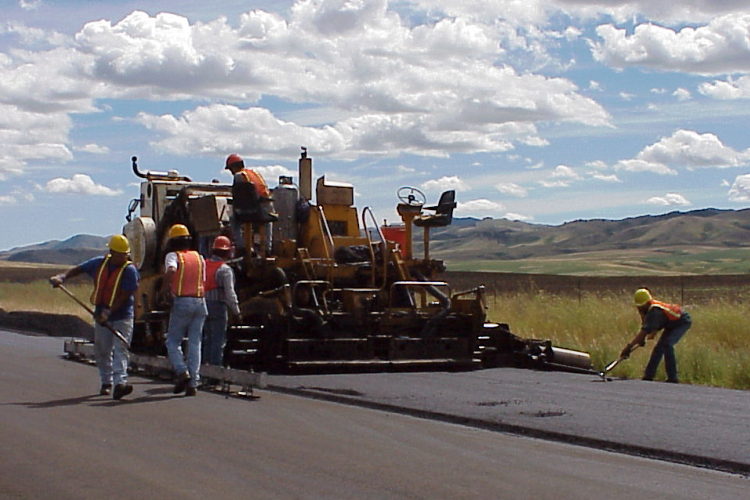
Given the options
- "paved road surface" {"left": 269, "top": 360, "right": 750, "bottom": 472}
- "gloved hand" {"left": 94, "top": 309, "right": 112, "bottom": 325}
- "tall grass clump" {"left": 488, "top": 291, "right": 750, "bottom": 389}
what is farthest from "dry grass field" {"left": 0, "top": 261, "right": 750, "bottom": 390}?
"gloved hand" {"left": 94, "top": 309, "right": 112, "bottom": 325}

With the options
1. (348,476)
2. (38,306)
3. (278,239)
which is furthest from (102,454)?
(38,306)

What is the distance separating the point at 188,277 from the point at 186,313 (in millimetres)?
384

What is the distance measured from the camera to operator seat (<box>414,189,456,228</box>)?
16.1m

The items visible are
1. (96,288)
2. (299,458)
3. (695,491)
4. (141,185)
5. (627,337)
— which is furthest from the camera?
(627,337)

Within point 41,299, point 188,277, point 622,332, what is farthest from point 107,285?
point 41,299

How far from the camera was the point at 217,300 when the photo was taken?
1308 cm

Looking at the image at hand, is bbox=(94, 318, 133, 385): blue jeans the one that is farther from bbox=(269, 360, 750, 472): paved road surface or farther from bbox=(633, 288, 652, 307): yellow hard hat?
bbox=(633, 288, 652, 307): yellow hard hat

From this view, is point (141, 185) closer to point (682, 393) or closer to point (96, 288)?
point (96, 288)

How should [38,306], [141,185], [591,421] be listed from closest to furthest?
[591,421] → [141,185] → [38,306]

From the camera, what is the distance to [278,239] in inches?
621

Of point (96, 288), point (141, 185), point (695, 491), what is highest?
point (141, 185)

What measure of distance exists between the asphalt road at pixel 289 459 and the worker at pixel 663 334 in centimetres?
444

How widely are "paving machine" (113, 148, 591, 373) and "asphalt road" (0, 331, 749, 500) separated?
3.38 m

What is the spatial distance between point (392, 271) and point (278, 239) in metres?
1.70
